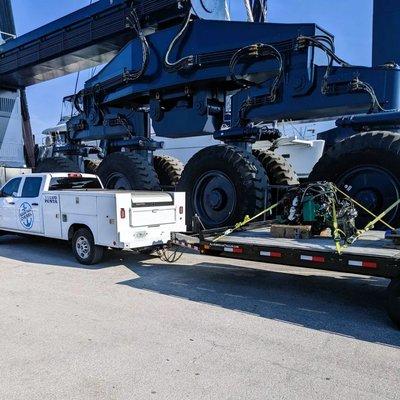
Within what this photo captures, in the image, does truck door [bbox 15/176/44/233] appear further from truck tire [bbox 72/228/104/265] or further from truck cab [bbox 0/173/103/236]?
truck tire [bbox 72/228/104/265]

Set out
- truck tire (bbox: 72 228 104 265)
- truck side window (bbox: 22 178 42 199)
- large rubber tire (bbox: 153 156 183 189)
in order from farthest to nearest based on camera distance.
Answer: large rubber tire (bbox: 153 156 183 189) → truck side window (bbox: 22 178 42 199) → truck tire (bbox: 72 228 104 265)

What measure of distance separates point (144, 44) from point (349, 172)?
18.5 ft

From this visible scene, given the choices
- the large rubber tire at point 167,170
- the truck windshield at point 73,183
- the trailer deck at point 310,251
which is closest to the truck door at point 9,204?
the truck windshield at point 73,183

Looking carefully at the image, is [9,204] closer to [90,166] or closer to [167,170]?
[90,166]

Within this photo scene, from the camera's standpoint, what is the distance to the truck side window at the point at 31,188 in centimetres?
966

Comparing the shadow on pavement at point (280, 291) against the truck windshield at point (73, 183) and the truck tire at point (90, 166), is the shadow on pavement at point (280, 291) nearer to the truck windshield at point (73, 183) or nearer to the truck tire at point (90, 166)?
the truck windshield at point (73, 183)

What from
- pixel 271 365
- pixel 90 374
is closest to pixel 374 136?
pixel 271 365

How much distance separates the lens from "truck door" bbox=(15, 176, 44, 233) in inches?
374

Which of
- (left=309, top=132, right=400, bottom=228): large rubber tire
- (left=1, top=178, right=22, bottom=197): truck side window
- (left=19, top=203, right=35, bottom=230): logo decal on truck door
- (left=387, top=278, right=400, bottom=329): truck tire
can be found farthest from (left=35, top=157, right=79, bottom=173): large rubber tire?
(left=387, top=278, right=400, bottom=329): truck tire

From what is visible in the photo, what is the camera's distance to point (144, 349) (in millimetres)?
4383

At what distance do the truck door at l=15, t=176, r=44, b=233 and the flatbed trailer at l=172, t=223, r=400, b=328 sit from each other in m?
3.84

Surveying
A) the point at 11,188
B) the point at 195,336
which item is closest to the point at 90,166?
the point at 11,188

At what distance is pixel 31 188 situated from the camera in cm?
984

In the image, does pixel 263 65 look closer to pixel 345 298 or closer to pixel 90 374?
pixel 345 298
